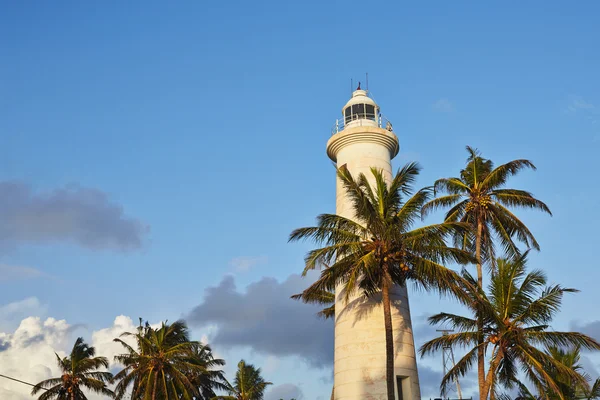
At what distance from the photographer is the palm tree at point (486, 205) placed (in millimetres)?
37594

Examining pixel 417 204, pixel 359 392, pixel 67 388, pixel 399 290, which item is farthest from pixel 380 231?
pixel 67 388

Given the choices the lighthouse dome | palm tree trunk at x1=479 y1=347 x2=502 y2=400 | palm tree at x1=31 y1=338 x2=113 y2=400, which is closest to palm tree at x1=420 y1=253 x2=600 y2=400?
palm tree trunk at x1=479 y1=347 x2=502 y2=400

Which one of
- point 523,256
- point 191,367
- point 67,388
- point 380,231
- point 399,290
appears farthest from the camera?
point 67,388

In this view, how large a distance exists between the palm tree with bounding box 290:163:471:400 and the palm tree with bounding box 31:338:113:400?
27.6m

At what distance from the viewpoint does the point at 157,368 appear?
158 ft

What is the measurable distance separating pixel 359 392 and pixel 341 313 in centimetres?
448

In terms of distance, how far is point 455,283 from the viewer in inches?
1265

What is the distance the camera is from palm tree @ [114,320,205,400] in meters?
47.8

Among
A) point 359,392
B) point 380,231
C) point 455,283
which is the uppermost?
point 380,231

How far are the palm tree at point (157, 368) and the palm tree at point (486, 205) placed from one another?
70.8 ft

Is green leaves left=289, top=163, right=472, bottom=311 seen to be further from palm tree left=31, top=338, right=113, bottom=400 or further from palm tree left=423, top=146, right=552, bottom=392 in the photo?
palm tree left=31, top=338, right=113, bottom=400

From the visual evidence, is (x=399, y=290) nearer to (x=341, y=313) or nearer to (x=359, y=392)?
(x=341, y=313)

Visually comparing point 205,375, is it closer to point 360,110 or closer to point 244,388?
point 244,388

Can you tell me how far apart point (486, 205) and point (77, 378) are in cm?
3503
